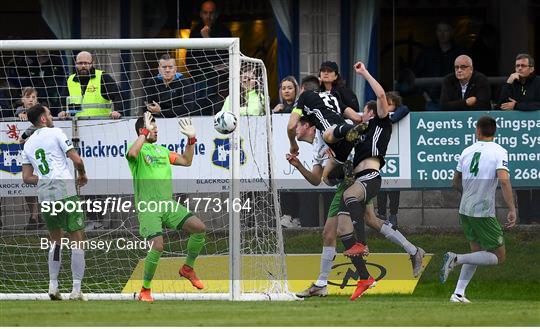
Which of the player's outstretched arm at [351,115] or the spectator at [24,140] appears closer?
the player's outstretched arm at [351,115]

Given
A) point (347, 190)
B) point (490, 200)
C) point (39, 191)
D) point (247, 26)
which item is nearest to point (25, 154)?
point (39, 191)

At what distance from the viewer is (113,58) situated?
76.3 feet

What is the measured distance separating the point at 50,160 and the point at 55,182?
238 millimetres

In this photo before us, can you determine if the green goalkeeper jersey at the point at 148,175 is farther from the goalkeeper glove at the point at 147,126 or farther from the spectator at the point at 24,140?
the spectator at the point at 24,140

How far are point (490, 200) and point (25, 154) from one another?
16.0 feet

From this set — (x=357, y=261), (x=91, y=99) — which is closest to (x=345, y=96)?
(x=357, y=261)

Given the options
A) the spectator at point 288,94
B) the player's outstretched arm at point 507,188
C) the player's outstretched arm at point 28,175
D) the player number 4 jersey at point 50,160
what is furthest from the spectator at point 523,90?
the player's outstretched arm at point 28,175

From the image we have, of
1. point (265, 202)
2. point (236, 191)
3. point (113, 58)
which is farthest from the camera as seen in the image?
point (113, 58)

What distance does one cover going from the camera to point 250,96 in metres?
18.7

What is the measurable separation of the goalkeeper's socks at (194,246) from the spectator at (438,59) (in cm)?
633

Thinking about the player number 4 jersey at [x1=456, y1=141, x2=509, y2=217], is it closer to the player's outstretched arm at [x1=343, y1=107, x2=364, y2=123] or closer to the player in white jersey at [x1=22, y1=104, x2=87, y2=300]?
the player's outstretched arm at [x1=343, y1=107, x2=364, y2=123]

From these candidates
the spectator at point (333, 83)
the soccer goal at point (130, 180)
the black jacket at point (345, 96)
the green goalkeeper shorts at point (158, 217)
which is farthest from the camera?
the black jacket at point (345, 96)

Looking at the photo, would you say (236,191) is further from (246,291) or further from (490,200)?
(490,200)

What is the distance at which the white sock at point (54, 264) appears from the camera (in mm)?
17328
